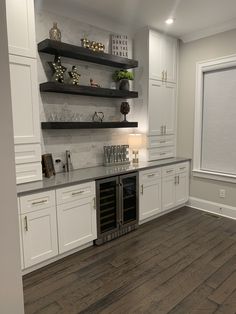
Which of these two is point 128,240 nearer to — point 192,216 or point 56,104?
point 192,216

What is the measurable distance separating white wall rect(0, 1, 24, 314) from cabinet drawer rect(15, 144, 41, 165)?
1.55m

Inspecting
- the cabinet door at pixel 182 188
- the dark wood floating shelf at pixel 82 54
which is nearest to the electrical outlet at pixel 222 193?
the cabinet door at pixel 182 188

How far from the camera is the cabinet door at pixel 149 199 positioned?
3.41 m

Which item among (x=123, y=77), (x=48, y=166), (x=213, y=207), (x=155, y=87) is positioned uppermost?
(x=123, y=77)

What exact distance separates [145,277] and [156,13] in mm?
3154

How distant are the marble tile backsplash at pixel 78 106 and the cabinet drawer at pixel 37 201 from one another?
733 mm

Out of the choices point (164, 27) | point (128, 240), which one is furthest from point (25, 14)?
point (128, 240)

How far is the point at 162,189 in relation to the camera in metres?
3.71

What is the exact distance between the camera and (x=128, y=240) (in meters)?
3.08

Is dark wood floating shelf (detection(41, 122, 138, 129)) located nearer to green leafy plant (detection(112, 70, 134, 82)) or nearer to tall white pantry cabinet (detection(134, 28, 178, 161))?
tall white pantry cabinet (detection(134, 28, 178, 161))

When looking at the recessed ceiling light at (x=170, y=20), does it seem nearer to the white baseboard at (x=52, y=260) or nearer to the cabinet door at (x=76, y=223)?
the cabinet door at (x=76, y=223)

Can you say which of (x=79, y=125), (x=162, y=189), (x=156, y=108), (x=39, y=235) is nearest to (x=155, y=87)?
(x=156, y=108)

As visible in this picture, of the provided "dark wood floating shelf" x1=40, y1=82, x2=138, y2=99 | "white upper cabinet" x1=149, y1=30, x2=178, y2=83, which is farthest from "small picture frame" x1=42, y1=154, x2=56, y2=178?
"white upper cabinet" x1=149, y1=30, x2=178, y2=83

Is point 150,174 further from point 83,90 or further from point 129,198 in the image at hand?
point 83,90
